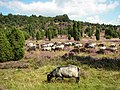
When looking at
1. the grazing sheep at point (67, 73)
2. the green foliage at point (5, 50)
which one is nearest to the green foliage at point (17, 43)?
the green foliage at point (5, 50)

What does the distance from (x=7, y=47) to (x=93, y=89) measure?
1091 inches

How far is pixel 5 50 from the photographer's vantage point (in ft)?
138

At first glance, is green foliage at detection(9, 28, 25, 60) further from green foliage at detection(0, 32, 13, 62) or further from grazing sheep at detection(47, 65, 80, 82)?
grazing sheep at detection(47, 65, 80, 82)

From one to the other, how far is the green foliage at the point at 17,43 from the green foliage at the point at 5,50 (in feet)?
2.69

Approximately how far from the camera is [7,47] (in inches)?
1672

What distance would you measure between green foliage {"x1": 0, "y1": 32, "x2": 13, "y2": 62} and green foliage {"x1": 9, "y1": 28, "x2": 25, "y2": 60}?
82cm

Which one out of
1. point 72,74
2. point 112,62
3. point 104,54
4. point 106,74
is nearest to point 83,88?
point 72,74

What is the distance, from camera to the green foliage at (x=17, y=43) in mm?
43031

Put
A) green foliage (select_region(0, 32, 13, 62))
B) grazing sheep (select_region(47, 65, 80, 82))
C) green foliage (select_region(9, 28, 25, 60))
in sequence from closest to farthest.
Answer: grazing sheep (select_region(47, 65, 80, 82)) < green foliage (select_region(0, 32, 13, 62)) < green foliage (select_region(9, 28, 25, 60))

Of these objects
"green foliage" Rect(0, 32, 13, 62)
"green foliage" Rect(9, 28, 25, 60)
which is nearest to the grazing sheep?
"green foliage" Rect(0, 32, 13, 62)

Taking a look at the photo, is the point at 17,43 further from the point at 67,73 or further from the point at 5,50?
the point at 67,73

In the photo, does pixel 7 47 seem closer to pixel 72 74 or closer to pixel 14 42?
pixel 14 42

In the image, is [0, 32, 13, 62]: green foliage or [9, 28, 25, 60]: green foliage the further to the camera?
[9, 28, 25, 60]: green foliage

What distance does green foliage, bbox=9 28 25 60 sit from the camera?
141 ft
